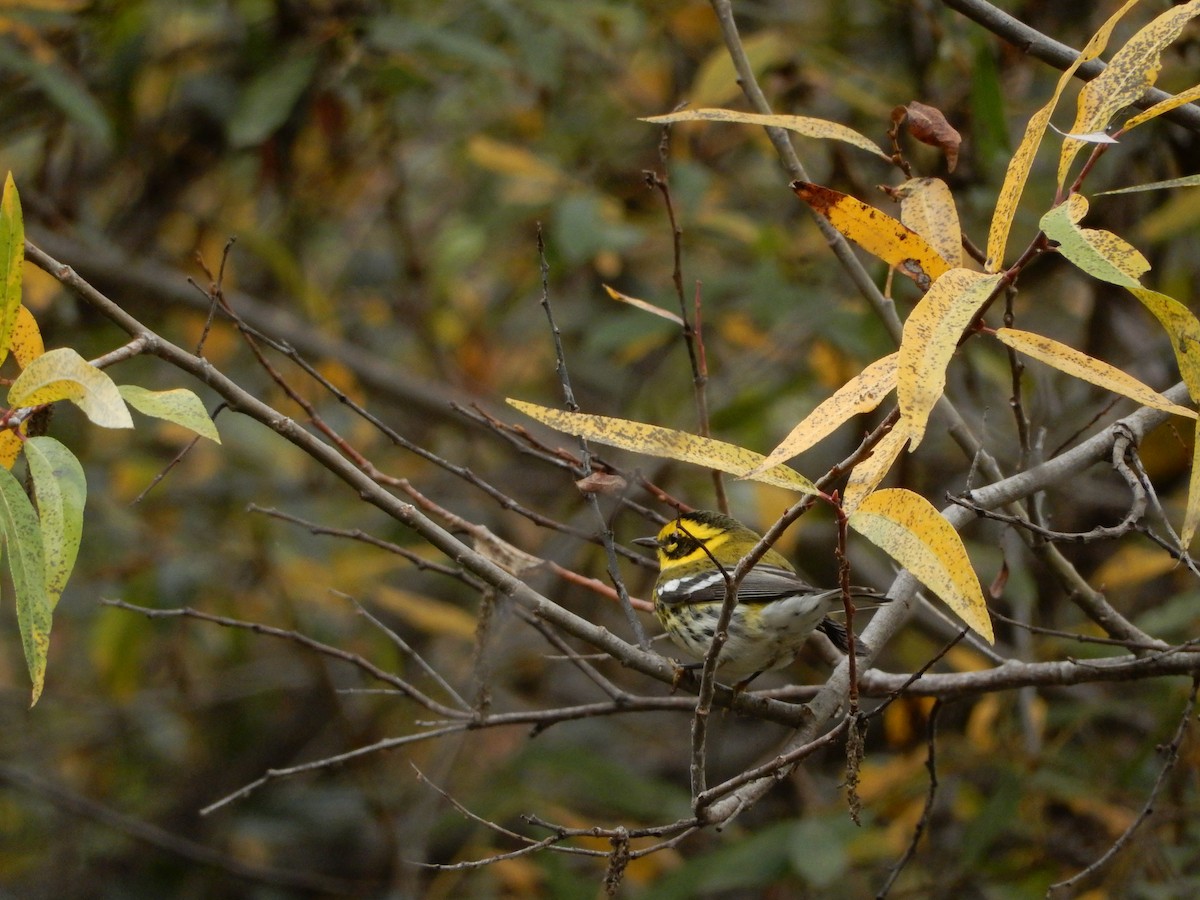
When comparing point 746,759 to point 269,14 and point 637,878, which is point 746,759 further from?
point 269,14

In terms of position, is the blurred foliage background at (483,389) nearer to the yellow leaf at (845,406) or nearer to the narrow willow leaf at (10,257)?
the yellow leaf at (845,406)

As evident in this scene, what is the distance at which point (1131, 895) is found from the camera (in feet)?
9.16

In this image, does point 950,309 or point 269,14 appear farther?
point 269,14

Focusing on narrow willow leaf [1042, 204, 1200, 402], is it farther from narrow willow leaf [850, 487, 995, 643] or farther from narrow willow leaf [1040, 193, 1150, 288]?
narrow willow leaf [850, 487, 995, 643]

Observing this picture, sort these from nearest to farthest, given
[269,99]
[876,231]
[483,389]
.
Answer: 1. [876,231]
2. [269,99]
3. [483,389]

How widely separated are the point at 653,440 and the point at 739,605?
3.89 ft

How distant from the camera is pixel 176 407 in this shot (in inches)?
51.9

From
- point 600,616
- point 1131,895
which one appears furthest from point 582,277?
point 1131,895

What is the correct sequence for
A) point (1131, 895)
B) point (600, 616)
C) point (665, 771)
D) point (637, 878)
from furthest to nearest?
point (665, 771) < point (600, 616) < point (637, 878) < point (1131, 895)

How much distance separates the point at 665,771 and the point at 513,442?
303 cm

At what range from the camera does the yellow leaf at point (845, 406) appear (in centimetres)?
125

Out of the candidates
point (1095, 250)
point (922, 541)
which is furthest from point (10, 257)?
point (1095, 250)

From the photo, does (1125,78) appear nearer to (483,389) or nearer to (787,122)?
(787,122)

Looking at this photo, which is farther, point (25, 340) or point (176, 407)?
point (25, 340)
